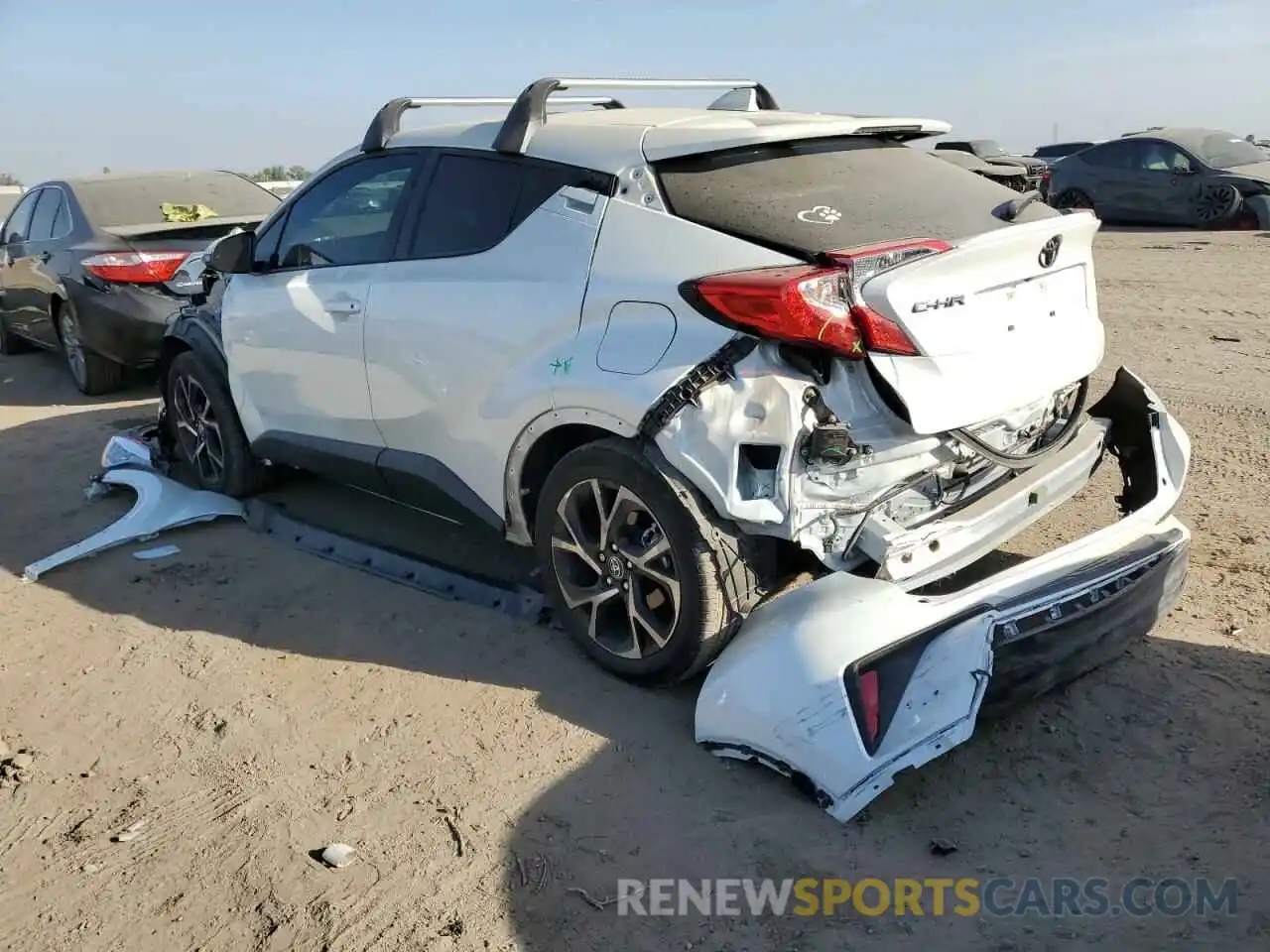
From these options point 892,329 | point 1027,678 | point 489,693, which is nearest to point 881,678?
point 1027,678

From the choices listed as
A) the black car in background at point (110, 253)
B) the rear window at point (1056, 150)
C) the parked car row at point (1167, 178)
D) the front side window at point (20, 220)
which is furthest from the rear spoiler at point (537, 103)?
the rear window at point (1056, 150)

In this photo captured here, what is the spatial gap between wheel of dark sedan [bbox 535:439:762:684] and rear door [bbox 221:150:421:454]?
1197 millimetres

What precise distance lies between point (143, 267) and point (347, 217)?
13.8 feet

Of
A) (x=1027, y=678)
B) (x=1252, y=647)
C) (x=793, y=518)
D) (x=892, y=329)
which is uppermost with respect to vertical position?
(x=892, y=329)

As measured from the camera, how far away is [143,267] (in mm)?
8305

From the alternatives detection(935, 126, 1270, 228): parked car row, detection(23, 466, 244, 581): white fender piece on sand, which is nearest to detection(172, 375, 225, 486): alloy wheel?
detection(23, 466, 244, 581): white fender piece on sand

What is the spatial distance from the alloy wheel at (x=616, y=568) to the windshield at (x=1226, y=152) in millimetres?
14343

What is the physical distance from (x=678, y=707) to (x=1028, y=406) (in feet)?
5.02

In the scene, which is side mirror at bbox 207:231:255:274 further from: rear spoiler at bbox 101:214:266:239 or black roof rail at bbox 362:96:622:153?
rear spoiler at bbox 101:214:266:239

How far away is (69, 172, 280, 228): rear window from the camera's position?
28.7ft

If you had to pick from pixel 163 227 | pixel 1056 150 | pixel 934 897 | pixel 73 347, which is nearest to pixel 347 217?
pixel 934 897

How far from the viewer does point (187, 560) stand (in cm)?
528

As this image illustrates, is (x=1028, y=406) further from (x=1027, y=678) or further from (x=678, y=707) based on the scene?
(x=678, y=707)

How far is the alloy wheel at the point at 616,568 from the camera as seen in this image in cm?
362
